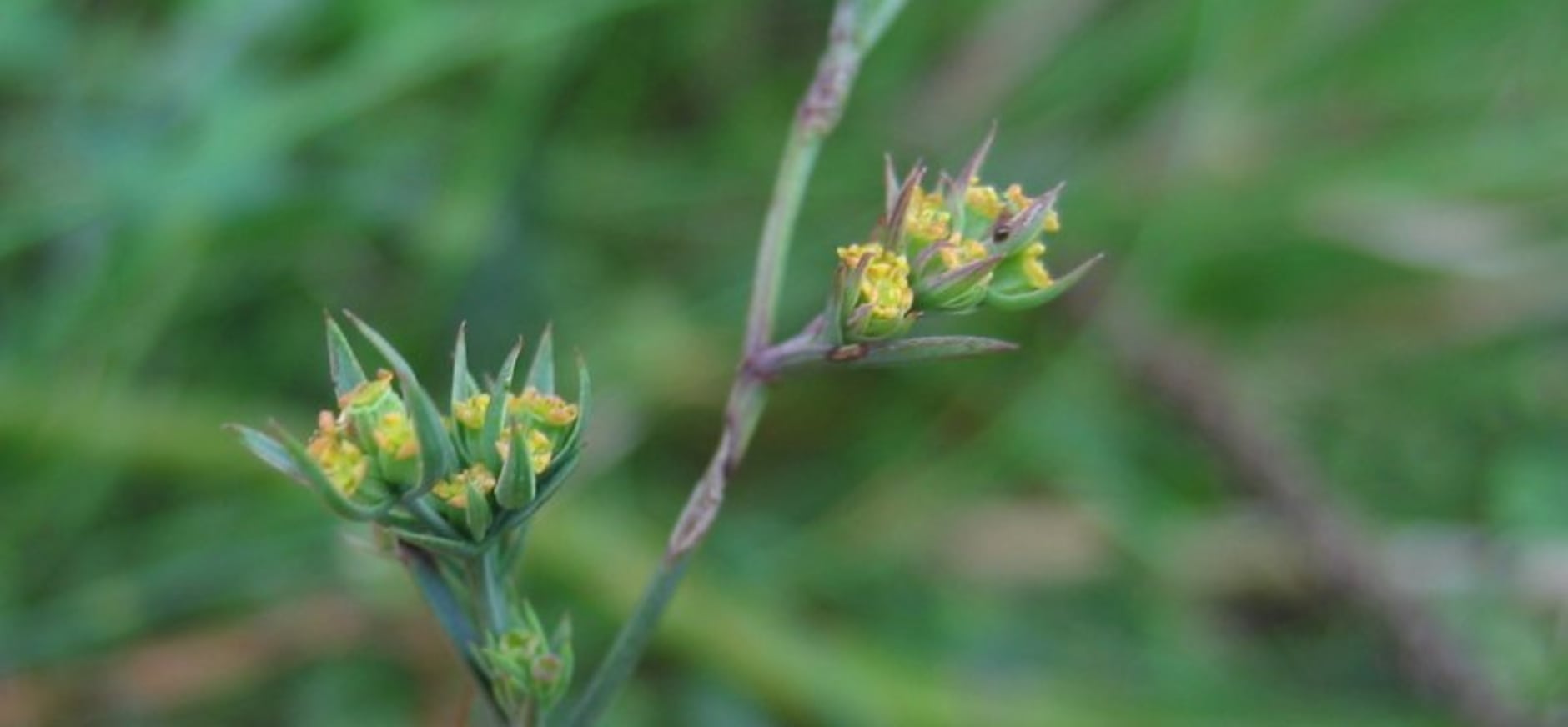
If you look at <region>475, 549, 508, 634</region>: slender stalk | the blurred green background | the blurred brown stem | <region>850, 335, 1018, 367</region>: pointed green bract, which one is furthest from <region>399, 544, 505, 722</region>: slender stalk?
the blurred brown stem

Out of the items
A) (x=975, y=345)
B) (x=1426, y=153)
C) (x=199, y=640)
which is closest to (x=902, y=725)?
(x=199, y=640)

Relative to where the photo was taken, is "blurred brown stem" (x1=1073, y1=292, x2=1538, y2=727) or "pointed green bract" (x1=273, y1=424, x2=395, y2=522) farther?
"blurred brown stem" (x1=1073, y1=292, x2=1538, y2=727)

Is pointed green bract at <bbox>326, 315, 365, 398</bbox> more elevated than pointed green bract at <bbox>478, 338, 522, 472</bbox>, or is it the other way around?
pointed green bract at <bbox>326, 315, 365, 398</bbox>

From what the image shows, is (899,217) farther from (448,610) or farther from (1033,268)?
(448,610)

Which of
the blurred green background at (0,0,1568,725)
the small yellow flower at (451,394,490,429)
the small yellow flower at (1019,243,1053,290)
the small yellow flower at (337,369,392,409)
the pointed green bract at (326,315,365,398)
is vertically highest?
the blurred green background at (0,0,1568,725)

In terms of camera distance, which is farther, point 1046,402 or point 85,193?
point 1046,402

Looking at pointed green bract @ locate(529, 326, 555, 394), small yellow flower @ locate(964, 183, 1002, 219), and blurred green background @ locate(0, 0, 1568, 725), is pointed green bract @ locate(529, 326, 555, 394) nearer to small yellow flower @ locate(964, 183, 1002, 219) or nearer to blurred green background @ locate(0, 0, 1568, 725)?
small yellow flower @ locate(964, 183, 1002, 219)

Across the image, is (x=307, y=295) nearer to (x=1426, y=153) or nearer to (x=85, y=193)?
(x=85, y=193)

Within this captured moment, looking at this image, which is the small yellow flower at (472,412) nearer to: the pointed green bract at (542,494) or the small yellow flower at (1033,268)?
the pointed green bract at (542,494)
